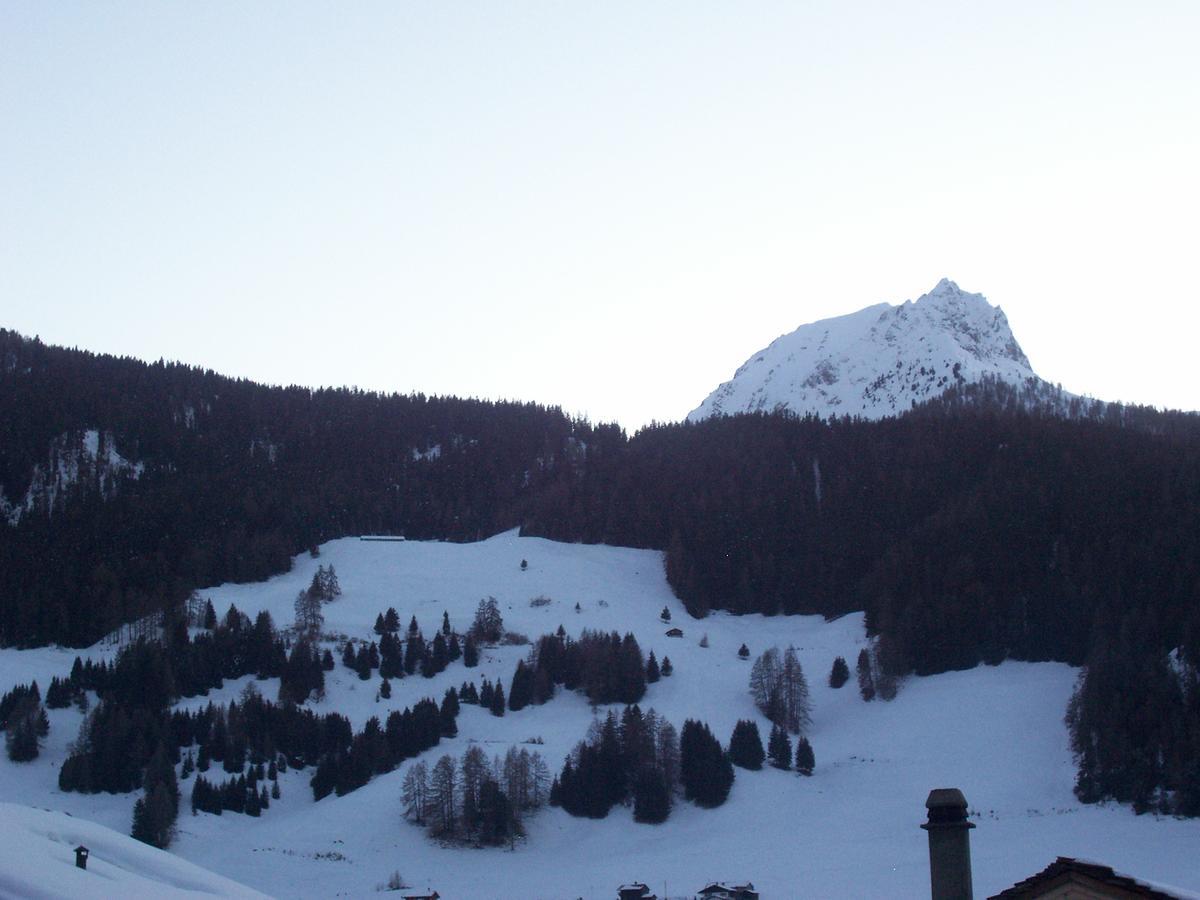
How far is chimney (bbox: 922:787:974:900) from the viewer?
1161cm

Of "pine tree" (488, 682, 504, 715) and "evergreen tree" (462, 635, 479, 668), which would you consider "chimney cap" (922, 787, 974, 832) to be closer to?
"pine tree" (488, 682, 504, 715)

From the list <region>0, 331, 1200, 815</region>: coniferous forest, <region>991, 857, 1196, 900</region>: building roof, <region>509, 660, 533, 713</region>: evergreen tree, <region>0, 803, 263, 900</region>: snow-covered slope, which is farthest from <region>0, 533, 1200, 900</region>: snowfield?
<region>991, 857, 1196, 900</region>: building roof

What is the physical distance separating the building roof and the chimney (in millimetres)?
642

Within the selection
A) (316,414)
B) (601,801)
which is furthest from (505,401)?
(601,801)

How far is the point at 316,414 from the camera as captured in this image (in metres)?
156

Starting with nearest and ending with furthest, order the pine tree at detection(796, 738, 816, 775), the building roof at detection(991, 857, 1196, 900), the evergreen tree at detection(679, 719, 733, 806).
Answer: the building roof at detection(991, 857, 1196, 900)
the evergreen tree at detection(679, 719, 733, 806)
the pine tree at detection(796, 738, 816, 775)

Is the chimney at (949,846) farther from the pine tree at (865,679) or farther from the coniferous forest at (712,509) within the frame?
the pine tree at (865,679)

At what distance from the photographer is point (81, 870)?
18.6 metres

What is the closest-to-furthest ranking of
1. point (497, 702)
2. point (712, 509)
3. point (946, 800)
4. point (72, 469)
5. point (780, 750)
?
point (946, 800), point (780, 750), point (497, 702), point (712, 509), point (72, 469)

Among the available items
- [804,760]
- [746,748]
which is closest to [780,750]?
[804,760]

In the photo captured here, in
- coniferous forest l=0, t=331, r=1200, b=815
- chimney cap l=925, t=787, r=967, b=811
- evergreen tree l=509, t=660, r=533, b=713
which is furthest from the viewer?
coniferous forest l=0, t=331, r=1200, b=815

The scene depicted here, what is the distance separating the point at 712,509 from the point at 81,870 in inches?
4226

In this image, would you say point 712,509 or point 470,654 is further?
point 712,509

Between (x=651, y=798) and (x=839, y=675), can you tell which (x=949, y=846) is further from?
(x=839, y=675)
